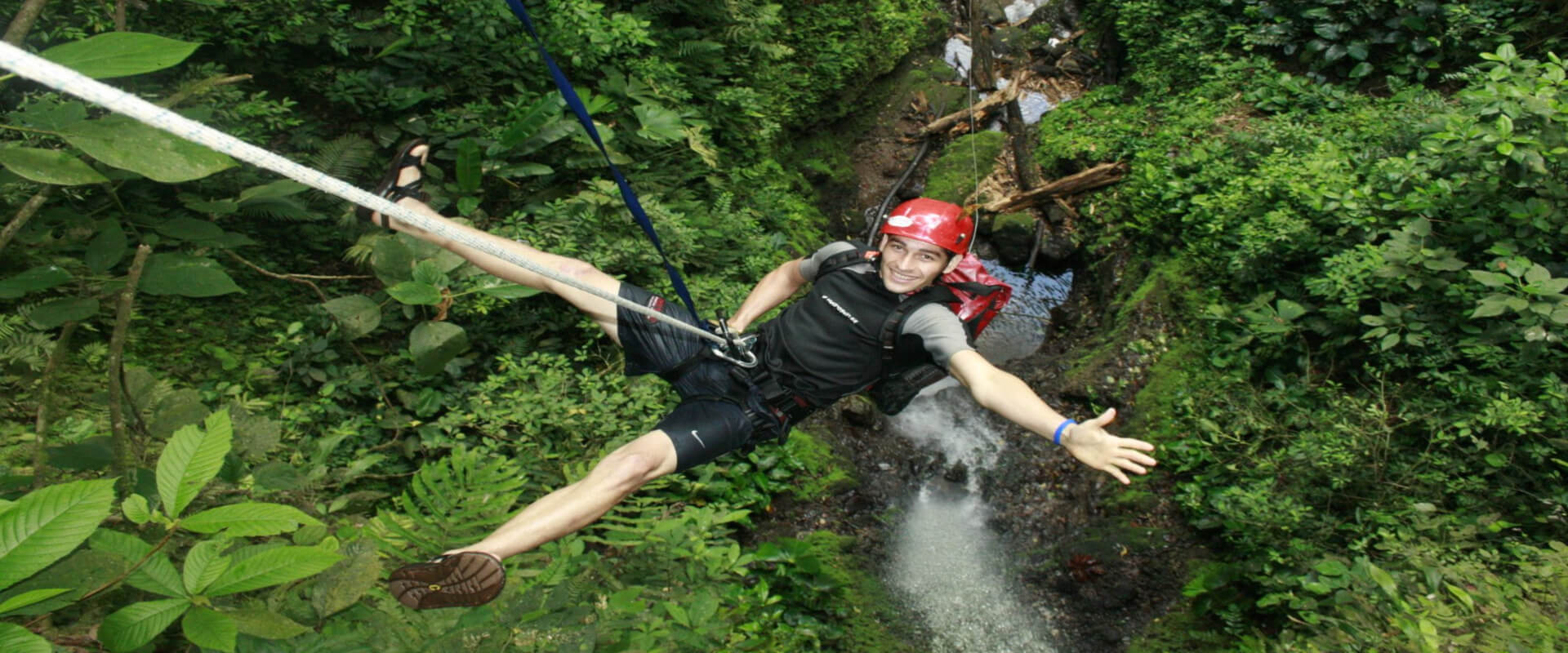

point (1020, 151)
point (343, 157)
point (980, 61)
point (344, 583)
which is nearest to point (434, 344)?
point (343, 157)

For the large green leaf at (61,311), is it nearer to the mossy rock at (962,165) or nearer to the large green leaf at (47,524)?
the large green leaf at (47,524)

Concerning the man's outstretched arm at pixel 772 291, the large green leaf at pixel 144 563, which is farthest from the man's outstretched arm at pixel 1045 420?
the large green leaf at pixel 144 563

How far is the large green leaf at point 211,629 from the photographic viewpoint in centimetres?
138

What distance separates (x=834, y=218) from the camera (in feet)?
30.8

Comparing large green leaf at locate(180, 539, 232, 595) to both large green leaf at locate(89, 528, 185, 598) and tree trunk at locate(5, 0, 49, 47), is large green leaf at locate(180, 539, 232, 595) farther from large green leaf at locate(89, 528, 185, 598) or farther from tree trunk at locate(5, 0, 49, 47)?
tree trunk at locate(5, 0, 49, 47)

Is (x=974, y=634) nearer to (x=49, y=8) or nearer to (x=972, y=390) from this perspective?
(x=972, y=390)

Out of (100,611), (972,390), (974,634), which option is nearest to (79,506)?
(100,611)

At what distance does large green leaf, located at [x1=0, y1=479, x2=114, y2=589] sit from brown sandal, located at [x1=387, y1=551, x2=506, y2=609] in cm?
138

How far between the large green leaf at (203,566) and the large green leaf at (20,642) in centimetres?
26

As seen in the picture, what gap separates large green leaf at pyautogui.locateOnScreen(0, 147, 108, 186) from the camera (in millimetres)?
1544

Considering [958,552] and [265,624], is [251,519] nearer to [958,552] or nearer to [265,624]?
[265,624]

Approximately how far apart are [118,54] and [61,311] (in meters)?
1.90

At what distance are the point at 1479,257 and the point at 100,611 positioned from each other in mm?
7039

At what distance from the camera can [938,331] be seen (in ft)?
11.0
